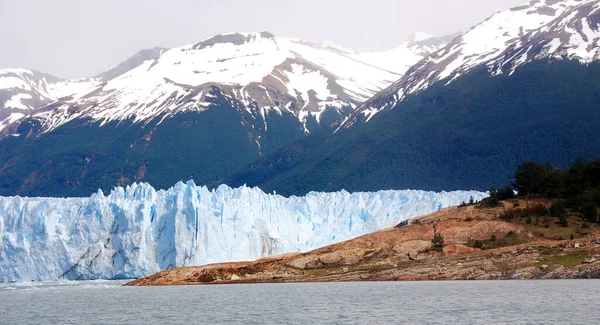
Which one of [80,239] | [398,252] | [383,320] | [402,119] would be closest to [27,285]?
[80,239]

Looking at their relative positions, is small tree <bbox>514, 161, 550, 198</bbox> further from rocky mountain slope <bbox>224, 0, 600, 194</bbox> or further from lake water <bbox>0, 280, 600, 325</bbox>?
rocky mountain slope <bbox>224, 0, 600, 194</bbox>

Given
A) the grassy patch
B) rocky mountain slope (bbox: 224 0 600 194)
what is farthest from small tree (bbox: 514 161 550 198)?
rocky mountain slope (bbox: 224 0 600 194)

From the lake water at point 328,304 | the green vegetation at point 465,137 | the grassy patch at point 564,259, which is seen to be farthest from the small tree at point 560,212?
the green vegetation at point 465,137

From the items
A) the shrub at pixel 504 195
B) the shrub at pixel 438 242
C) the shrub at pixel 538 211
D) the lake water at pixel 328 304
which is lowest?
the lake water at pixel 328 304

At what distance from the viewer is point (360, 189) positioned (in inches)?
6152

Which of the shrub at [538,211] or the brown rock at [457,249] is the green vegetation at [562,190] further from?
the brown rock at [457,249]

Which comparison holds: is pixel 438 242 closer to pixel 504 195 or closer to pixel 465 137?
pixel 504 195

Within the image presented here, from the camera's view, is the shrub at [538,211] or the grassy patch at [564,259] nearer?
the grassy patch at [564,259]

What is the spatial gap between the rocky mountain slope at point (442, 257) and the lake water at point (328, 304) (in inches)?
122

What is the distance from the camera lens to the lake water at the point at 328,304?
Answer: 3872 centimetres

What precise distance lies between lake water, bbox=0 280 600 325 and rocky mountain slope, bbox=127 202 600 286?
310cm

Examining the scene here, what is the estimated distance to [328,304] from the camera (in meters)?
45.7

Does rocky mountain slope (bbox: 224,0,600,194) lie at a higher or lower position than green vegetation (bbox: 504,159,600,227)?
higher

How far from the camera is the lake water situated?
3872 cm
